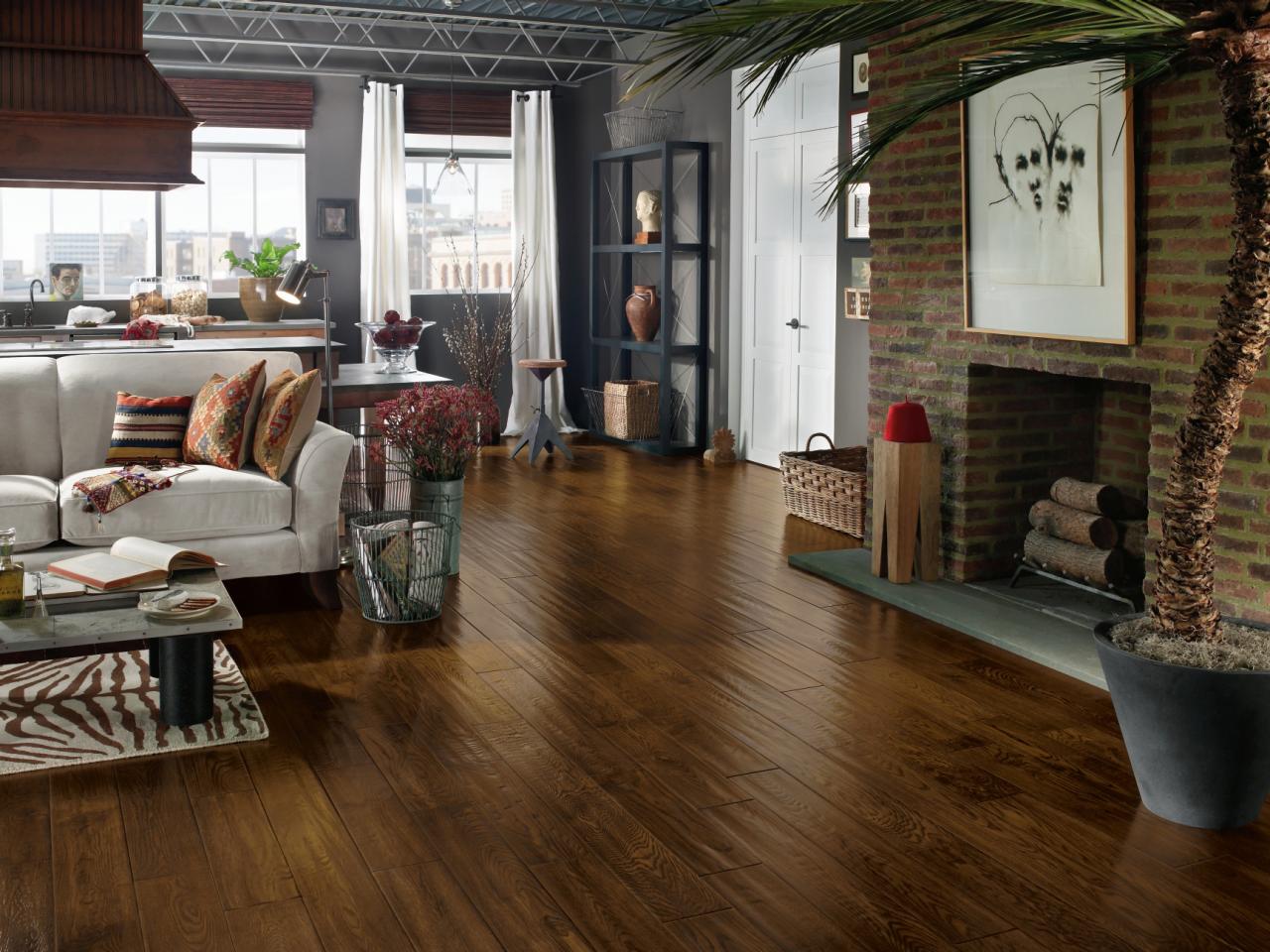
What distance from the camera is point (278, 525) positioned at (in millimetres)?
4973

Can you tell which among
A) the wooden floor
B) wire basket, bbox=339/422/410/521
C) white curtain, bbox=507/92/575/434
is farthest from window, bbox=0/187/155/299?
the wooden floor

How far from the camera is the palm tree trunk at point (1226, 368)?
2742 millimetres

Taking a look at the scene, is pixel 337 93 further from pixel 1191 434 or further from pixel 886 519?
pixel 1191 434

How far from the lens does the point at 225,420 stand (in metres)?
5.14

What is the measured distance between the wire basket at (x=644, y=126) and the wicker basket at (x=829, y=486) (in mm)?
3248

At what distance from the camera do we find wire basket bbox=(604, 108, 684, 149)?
30.2 ft

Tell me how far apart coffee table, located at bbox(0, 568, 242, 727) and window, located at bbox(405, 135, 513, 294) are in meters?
6.79

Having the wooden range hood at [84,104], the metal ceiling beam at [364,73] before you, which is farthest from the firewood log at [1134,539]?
the metal ceiling beam at [364,73]

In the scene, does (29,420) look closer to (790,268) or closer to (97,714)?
(97,714)

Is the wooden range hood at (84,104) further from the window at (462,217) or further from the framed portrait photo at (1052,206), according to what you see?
the window at (462,217)

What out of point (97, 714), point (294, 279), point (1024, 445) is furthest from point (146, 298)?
point (1024, 445)

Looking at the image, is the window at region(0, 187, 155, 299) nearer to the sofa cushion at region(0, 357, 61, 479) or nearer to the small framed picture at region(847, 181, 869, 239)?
the sofa cushion at region(0, 357, 61, 479)

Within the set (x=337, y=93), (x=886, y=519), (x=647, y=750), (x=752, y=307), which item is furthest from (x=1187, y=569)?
(x=337, y=93)

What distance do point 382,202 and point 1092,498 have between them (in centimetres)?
631
